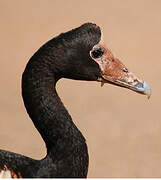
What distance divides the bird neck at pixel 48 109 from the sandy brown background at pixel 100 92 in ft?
6.40

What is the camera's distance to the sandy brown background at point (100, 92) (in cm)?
458

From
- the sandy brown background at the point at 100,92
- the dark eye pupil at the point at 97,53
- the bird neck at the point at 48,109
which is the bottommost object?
the sandy brown background at the point at 100,92

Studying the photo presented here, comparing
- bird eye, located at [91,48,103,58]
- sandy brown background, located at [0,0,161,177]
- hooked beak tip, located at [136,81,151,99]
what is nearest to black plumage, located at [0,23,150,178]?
bird eye, located at [91,48,103,58]

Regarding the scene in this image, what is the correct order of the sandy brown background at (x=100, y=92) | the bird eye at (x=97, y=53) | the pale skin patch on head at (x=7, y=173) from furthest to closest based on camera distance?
1. the sandy brown background at (x=100, y=92)
2. the bird eye at (x=97, y=53)
3. the pale skin patch on head at (x=7, y=173)

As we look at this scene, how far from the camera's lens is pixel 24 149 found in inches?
180

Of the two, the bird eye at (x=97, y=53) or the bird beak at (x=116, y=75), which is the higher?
the bird eye at (x=97, y=53)

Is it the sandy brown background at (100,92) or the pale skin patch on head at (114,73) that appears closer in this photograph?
the pale skin patch on head at (114,73)

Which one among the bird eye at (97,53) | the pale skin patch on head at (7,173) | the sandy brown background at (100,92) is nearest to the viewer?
the pale skin patch on head at (7,173)

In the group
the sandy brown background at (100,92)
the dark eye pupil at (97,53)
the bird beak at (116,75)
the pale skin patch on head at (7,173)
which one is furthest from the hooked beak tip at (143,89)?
the sandy brown background at (100,92)

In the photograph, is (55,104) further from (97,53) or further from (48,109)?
(97,53)

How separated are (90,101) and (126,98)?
0.97 feet

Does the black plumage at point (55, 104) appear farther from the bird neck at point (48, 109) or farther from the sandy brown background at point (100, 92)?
the sandy brown background at point (100, 92)

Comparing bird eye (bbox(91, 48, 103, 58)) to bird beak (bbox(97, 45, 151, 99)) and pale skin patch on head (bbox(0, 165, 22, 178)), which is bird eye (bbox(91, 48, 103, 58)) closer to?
bird beak (bbox(97, 45, 151, 99))

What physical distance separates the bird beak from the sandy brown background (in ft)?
6.24
